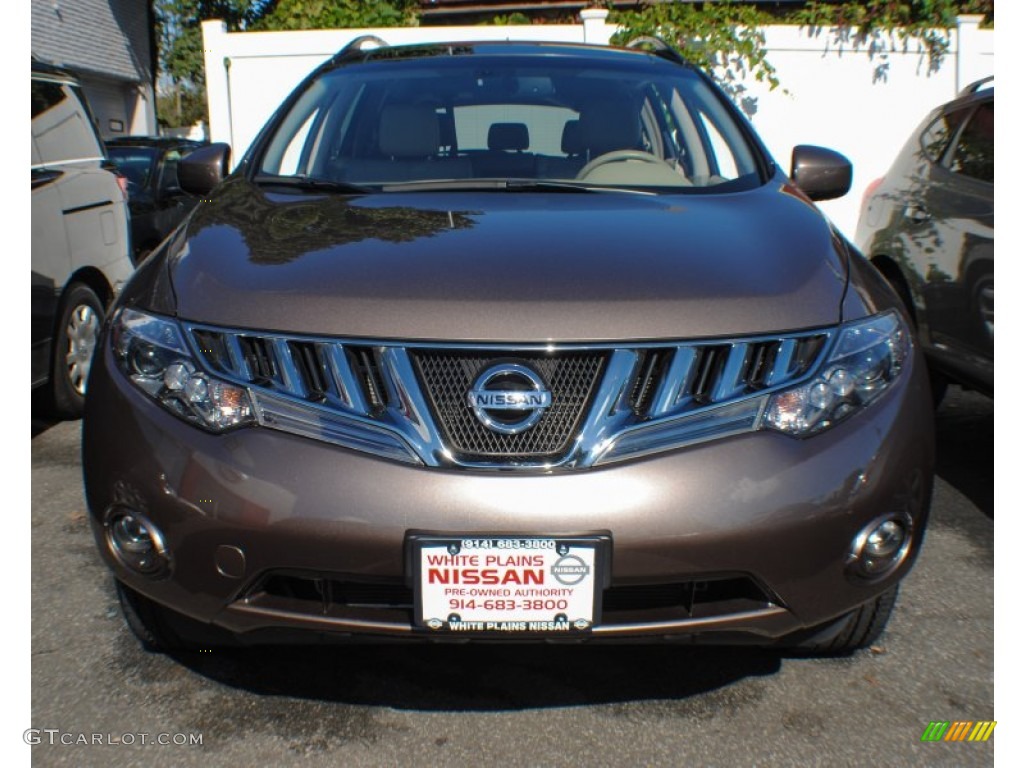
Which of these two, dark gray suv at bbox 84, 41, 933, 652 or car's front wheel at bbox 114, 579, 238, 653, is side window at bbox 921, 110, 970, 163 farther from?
car's front wheel at bbox 114, 579, 238, 653

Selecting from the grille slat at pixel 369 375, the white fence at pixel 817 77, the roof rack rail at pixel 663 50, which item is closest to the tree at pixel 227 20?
the white fence at pixel 817 77

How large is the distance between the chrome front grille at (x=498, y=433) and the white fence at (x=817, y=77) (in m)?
8.23

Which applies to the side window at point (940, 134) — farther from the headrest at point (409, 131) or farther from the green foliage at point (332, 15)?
the green foliage at point (332, 15)

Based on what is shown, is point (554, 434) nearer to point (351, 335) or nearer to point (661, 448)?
Result: point (661, 448)

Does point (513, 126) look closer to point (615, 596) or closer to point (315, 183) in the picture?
point (315, 183)

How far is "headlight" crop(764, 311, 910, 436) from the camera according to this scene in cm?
209

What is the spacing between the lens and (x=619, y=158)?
130 inches

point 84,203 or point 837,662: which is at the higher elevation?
point 84,203

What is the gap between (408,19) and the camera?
40.6ft

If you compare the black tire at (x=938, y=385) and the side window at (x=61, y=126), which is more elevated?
the side window at (x=61, y=126)

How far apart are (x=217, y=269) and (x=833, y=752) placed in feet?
5.83

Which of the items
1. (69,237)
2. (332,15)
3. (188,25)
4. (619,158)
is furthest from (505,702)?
(188,25)

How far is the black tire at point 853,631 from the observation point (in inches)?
96.0

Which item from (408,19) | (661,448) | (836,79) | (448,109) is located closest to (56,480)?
(448,109)
